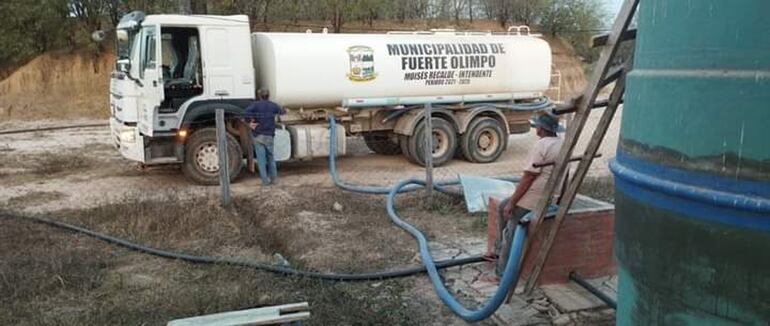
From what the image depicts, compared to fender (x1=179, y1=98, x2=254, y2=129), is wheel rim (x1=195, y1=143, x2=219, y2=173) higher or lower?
lower

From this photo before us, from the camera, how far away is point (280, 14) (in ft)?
88.6

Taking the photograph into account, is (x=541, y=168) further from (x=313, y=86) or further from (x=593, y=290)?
(x=313, y=86)

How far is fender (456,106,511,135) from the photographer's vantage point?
12.6m

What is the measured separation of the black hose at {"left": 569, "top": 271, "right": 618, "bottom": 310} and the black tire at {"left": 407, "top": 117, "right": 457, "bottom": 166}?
23.1 ft

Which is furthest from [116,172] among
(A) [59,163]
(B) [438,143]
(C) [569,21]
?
(C) [569,21]

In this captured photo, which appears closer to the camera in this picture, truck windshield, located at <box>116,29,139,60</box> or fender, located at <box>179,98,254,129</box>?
fender, located at <box>179,98,254,129</box>

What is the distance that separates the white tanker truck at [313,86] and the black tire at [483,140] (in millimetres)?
21

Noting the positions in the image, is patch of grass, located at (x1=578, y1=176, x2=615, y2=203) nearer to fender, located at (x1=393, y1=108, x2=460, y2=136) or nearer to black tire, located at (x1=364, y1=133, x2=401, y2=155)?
fender, located at (x1=393, y1=108, x2=460, y2=136)

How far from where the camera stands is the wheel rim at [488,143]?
12.9 meters

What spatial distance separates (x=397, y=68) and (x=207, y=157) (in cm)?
365

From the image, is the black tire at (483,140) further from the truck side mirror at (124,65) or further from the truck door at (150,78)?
the truck side mirror at (124,65)

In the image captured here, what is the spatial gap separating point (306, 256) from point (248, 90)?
4.73 m

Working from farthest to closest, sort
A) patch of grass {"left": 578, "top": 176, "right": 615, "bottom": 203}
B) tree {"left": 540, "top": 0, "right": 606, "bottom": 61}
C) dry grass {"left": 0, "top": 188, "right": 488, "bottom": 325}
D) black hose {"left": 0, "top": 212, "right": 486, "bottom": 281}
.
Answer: tree {"left": 540, "top": 0, "right": 606, "bottom": 61}, patch of grass {"left": 578, "top": 176, "right": 615, "bottom": 203}, black hose {"left": 0, "top": 212, "right": 486, "bottom": 281}, dry grass {"left": 0, "top": 188, "right": 488, "bottom": 325}

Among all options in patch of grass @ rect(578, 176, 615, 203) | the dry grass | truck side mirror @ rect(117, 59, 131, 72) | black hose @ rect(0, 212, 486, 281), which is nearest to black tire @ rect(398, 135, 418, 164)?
the dry grass
